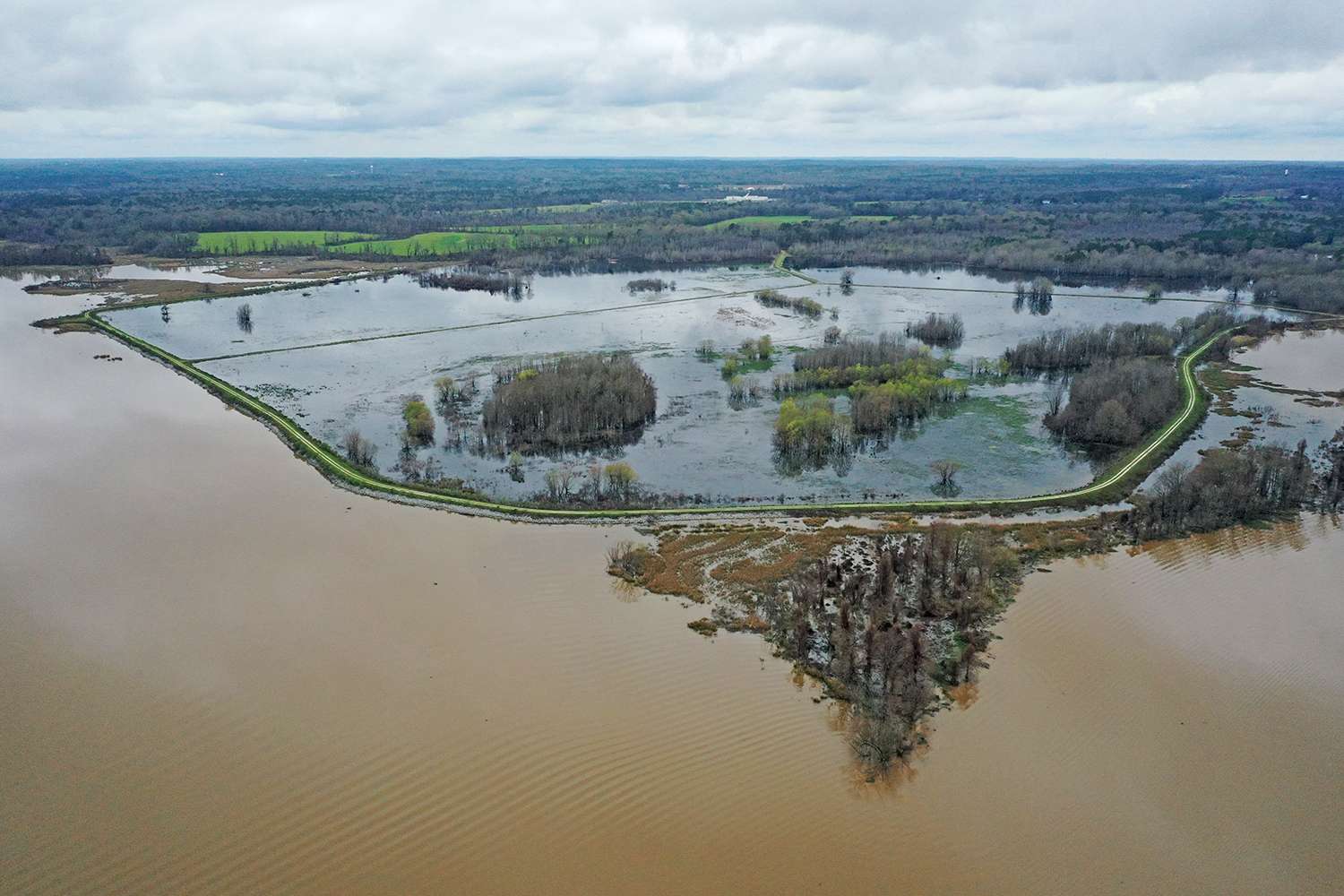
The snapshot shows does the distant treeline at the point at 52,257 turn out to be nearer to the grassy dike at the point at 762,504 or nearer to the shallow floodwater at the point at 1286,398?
the grassy dike at the point at 762,504

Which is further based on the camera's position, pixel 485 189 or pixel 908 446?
pixel 485 189

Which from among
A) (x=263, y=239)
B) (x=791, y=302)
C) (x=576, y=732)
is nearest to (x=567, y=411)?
(x=576, y=732)

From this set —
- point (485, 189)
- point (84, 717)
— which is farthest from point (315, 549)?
point (485, 189)

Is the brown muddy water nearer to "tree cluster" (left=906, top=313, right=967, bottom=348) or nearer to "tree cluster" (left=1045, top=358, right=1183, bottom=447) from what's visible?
"tree cluster" (left=1045, top=358, right=1183, bottom=447)

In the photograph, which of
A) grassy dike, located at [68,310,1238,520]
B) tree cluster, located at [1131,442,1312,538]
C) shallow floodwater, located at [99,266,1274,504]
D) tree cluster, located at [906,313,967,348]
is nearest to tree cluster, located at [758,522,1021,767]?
grassy dike, located at [68,310,1238,520]

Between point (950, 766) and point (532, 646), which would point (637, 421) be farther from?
point (950, 766)
